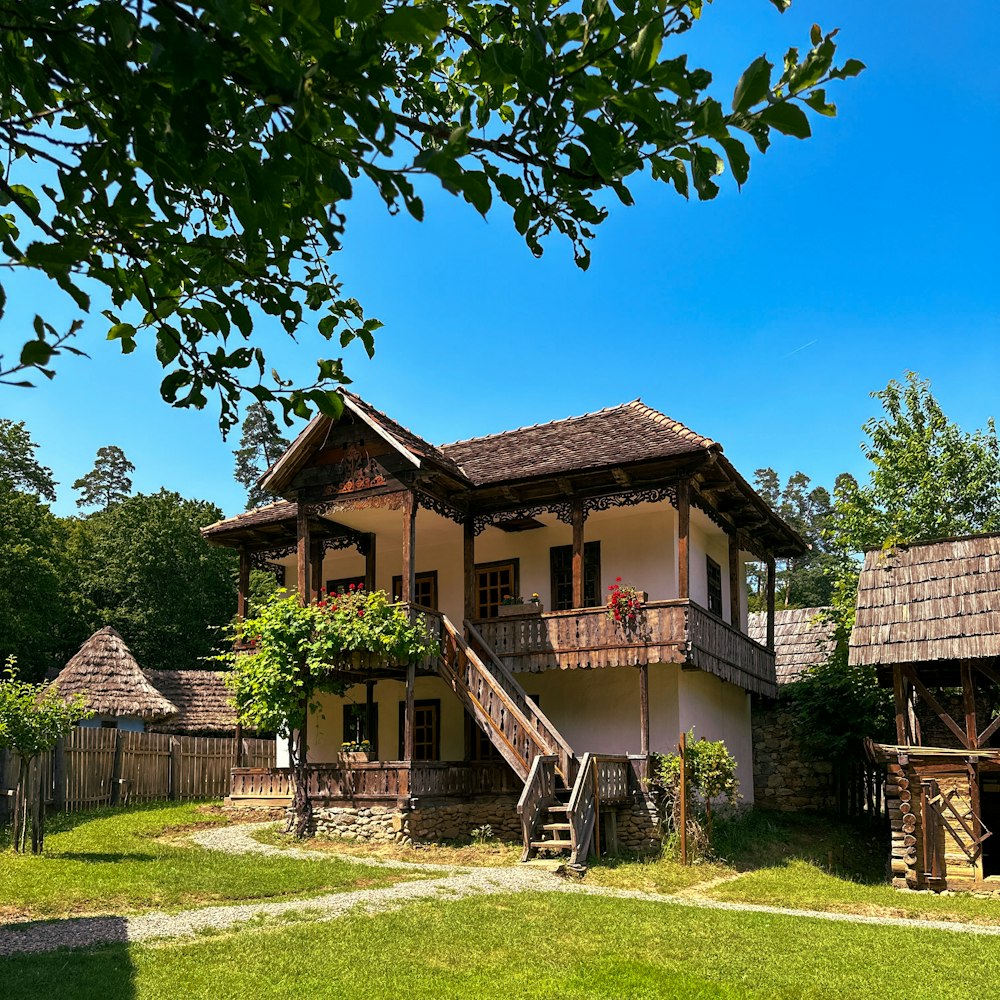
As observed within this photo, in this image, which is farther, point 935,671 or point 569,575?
point 569,575

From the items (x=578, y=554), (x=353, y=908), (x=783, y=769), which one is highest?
(x=578, y=554)

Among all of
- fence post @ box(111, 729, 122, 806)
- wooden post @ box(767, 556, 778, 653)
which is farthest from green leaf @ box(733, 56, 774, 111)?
wooden post @ box(767, 556, 778, 653)

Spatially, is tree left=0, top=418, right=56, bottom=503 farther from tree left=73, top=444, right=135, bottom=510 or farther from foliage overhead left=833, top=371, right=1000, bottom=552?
foliage overhead left=833, top=371, right=1000, bottom=552

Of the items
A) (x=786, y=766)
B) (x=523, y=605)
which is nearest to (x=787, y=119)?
Result: (x=523, y=605)

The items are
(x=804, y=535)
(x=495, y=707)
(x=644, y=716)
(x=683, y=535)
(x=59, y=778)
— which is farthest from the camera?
(x=804, y=535)

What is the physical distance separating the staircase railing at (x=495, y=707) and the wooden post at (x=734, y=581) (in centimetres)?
660

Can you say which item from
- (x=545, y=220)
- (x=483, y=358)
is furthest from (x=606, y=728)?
(x=545, y=220)

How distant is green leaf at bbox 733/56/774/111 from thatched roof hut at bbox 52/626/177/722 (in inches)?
1098

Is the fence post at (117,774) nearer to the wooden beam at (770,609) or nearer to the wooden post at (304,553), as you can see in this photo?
the wooden post at (304,553)

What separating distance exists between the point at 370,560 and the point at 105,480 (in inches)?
1931

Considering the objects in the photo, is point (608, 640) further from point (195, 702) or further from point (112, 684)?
point (195, 702)

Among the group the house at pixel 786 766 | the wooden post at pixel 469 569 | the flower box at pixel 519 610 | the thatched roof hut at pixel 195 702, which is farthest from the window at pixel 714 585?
the thatched roof hut at pixel 195 702

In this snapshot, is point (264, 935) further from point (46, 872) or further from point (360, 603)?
point (360, 603)

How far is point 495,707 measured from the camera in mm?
18250
